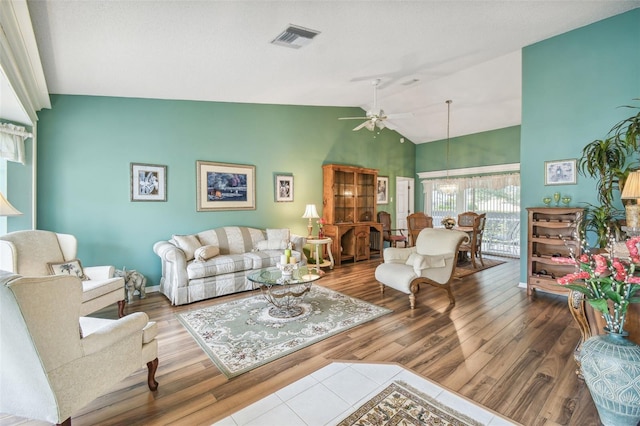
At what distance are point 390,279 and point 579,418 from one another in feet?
7.03

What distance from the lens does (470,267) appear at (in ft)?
18.9

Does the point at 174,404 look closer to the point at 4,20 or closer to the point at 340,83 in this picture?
the point at 4,20

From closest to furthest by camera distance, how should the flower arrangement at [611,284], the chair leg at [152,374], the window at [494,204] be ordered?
the flower arrangement at [611,284], the chair leg at [152,374], the window at [494,204]

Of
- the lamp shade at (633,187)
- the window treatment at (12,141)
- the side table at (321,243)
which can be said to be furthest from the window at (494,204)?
the window treatment at (12,141)

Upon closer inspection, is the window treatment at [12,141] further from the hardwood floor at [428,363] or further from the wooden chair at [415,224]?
the wooden chair at [415,224]

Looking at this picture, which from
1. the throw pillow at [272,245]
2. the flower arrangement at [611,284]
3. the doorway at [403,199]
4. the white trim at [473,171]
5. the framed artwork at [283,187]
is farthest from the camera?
the doorway at [403,199]

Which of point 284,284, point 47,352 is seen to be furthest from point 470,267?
point 47,352

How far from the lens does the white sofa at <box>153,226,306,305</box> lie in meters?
3.76

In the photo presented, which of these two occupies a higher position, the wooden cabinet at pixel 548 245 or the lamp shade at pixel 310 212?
the lamp shade at pixel 310 212

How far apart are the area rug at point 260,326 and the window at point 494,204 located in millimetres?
4707

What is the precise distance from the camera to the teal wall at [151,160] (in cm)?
374

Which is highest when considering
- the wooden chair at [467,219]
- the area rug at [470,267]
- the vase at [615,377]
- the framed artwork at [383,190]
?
the framed artwork at [383,190]

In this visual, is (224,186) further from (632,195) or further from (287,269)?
(632,195)

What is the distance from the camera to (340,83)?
15.7ft
